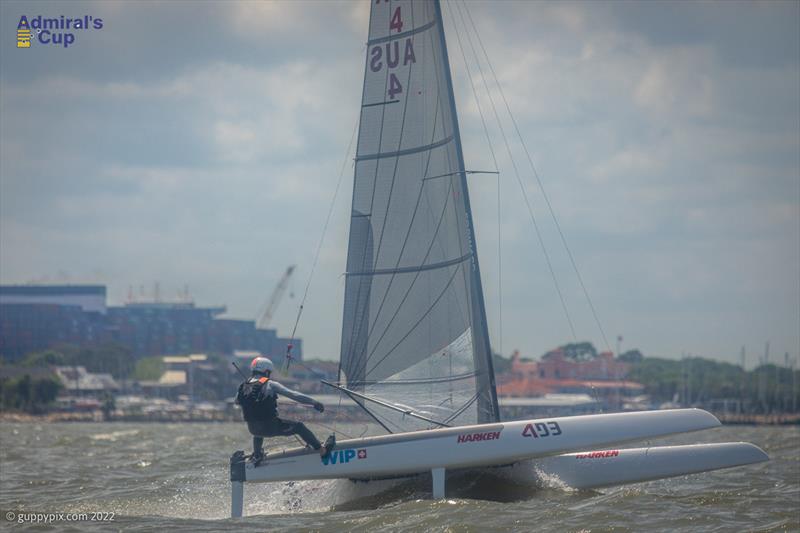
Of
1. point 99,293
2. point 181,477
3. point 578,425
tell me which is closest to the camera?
point 578,425

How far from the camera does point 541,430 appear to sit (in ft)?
47.2

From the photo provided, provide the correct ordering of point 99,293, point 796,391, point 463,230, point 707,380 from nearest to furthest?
point 463,230
point 796,391
point 707,380
point 99,293

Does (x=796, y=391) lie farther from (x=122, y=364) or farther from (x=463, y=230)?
(x=463, y=230)

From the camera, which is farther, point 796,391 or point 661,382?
point 661,382

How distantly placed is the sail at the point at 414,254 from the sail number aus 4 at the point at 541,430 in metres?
1.92

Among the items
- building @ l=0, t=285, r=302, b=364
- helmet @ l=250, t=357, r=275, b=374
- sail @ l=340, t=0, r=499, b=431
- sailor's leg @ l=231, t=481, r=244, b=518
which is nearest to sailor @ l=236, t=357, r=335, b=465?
helmet @ l=250, t=357, r=275, b=374

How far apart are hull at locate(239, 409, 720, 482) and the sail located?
5.76 ft

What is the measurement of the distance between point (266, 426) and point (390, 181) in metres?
4.15

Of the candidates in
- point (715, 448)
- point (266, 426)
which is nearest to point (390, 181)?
point (266, 426)

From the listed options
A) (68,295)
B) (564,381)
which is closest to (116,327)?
(68,295)

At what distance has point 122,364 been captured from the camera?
12569cm

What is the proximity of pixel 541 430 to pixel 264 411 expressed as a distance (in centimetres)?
344

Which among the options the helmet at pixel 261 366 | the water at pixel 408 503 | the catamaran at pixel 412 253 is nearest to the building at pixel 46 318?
the water at pixel 408 503

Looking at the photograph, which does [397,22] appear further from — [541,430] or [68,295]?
[68,295]
